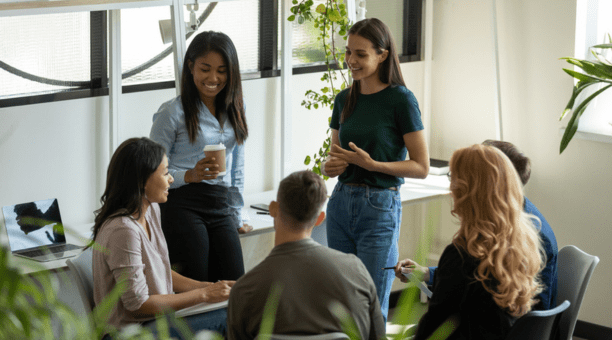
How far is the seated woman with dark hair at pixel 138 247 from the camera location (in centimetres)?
204

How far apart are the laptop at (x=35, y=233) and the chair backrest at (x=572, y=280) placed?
71.7 inches

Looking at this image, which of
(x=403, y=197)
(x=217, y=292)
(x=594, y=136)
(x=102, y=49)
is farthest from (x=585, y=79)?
(x=102, y=49)

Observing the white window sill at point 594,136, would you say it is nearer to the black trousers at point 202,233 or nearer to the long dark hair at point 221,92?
the long dark hair at point 221,92

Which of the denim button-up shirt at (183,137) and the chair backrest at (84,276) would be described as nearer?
the chair backrest at (84,276)

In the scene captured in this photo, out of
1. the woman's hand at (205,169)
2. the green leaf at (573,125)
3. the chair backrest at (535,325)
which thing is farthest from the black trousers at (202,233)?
the green leaf at (573,125)

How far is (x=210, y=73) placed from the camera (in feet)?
8.45

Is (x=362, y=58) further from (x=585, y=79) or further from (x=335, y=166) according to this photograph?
(x=585, y=79)

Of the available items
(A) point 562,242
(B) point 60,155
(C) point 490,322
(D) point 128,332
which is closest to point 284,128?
(B) point 60,155

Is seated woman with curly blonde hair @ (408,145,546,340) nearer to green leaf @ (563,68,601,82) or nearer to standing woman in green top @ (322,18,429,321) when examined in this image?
standing woman in green top @ (322,18,429,321)

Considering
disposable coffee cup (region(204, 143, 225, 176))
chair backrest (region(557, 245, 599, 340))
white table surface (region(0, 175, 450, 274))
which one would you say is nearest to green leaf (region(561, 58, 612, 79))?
white table surface (region(0, 175, 450, 274))

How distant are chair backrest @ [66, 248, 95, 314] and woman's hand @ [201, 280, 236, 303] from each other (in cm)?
36

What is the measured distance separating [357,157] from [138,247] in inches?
33.1

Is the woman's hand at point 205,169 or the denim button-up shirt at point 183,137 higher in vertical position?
the denim button-up shirt at point 183,137

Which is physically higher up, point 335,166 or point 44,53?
point 44,53
